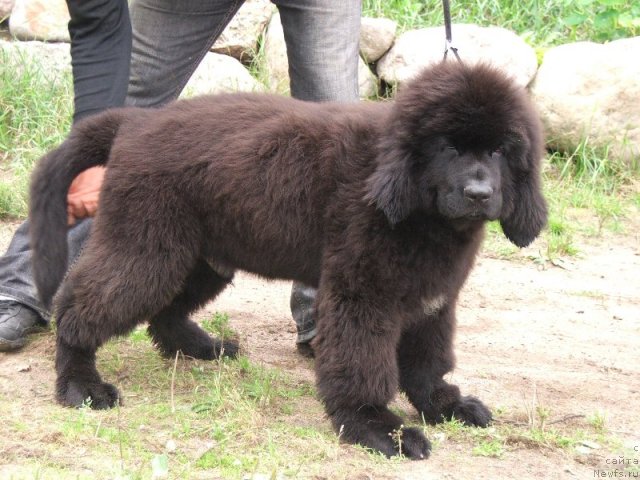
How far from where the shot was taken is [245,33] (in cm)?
772

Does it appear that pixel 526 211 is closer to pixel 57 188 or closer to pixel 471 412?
pixel 471 412

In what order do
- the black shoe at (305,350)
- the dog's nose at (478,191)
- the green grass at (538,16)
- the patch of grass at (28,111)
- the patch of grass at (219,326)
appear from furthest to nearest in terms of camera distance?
1. the green grass at (538,16)
2. the patch of grass at (28,111)
3. the patch of grass at (219,326)
4. the black shoe at (305,350)
5. the dog's nose at (478,191)

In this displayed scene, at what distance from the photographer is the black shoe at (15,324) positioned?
4477 mm

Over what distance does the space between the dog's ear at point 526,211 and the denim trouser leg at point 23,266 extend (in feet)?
6.58

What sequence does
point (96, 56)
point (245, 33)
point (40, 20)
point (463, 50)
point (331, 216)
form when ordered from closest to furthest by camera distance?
point (331, 216), point (96, 56), point (463, 50), point (40, 20), point (245, 33)

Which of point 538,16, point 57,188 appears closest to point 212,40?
point 57,188

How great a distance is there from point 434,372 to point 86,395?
1.37m

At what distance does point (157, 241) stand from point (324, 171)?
0.70 metres

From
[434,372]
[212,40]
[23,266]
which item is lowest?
[23,266]

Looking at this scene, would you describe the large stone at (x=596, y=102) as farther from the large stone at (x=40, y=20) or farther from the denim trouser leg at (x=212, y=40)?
the large stone at (x=40, y=20)

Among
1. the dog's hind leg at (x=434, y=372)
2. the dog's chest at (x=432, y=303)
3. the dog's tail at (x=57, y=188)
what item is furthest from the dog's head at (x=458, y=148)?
the dog's tail at (x=57, y=188)

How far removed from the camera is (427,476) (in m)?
3.33

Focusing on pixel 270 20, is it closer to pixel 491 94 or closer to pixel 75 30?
pixel 75 30

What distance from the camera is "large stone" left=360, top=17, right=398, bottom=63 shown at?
750cm
